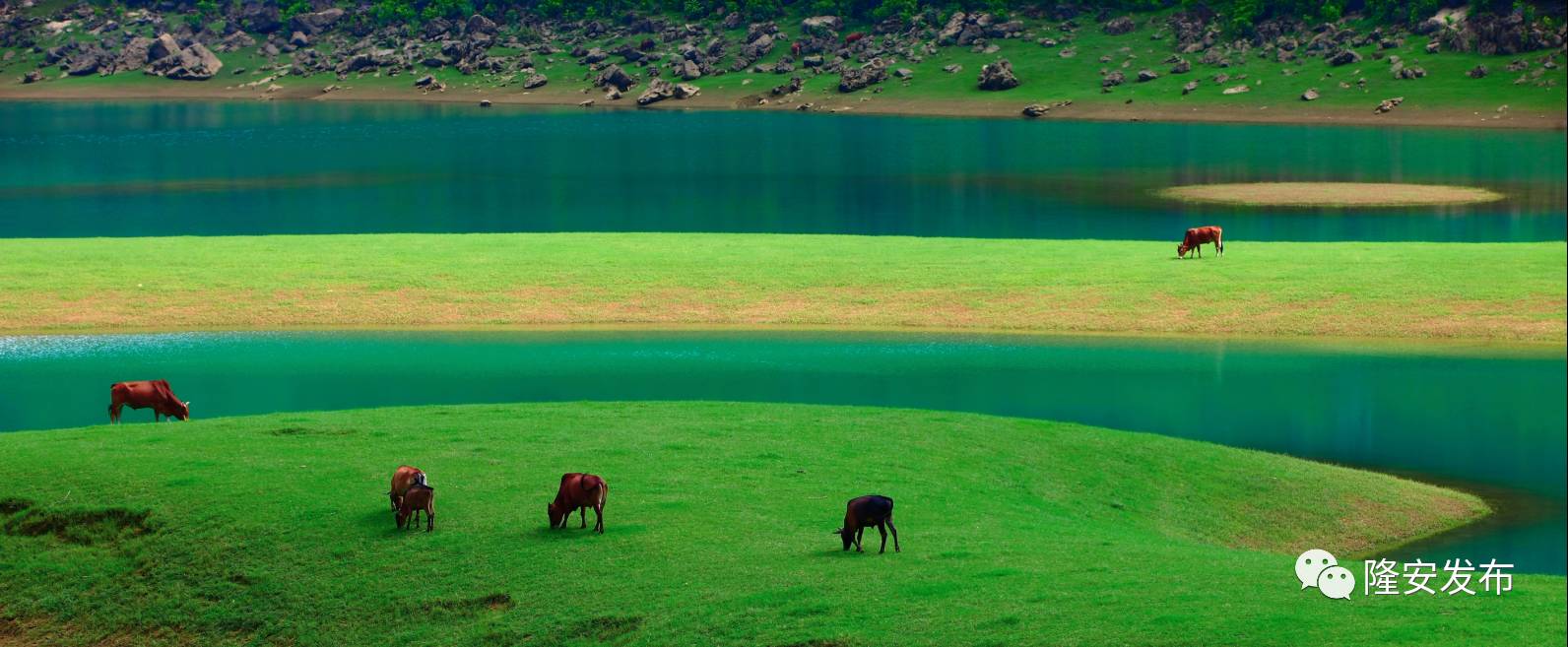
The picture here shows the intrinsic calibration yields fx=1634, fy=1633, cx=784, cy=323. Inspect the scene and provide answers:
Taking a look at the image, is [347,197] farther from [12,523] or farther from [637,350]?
[12,523]

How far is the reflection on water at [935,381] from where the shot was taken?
34.5 metres

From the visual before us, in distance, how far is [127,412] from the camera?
36562 millimetres

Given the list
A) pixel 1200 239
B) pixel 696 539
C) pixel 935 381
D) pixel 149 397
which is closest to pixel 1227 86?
pixel 1200 239

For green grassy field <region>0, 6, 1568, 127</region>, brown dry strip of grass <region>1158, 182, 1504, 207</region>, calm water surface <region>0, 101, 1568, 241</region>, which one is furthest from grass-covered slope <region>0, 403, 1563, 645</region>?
green grassy field <region>0, 6, 1568, 127</region>

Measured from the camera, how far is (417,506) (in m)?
20.4

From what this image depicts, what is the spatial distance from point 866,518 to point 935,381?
21959 millimetres

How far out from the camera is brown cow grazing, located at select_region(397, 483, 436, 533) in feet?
66.9

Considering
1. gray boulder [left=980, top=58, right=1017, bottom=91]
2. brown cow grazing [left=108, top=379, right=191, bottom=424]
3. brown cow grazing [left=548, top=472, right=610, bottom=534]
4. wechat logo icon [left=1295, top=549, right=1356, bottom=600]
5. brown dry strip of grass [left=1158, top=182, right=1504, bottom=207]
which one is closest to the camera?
wechat logo icon [left=1295, top=549, right=1356, bottom=600]

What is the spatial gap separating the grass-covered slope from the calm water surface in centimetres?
3716

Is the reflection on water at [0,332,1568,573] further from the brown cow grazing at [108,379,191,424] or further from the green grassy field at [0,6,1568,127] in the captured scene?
the green grassy field at [0,6,1568,127]

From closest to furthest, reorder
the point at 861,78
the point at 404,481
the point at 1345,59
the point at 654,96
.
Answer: the point at 404,481, the point at 1345,59, the point at 861,78, the point at 654,96

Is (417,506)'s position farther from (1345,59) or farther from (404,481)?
(1345,59)

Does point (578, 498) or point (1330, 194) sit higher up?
point (578, 498)

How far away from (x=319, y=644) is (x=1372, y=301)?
126 ft
